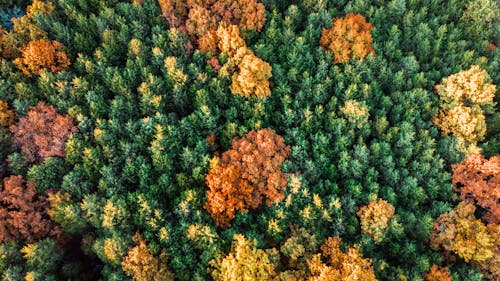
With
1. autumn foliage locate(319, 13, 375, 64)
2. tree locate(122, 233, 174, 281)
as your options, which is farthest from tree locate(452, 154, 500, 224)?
tree locate(122, 233, 174, 281)

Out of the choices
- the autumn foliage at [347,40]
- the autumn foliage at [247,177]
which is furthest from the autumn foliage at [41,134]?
the autumn foliage at [347,40]

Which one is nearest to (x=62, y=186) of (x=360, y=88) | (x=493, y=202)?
(x=360, y=88)

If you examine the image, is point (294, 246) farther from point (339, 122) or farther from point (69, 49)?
point (69, 49)

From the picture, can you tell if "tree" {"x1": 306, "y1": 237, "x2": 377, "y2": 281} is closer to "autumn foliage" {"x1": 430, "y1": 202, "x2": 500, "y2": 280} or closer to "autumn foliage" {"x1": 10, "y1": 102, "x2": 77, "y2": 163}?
"autumn foliage" {"x1": 430, "y1": 202, "x2": 500, "y2": 280}

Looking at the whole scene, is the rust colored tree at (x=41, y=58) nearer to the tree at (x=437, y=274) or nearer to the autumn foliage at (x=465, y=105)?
the autumn foliage at (x=465, y=105)

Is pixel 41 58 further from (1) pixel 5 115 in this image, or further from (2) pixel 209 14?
(2) pixel 209 14

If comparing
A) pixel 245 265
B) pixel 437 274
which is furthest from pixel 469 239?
pixel 245 265
